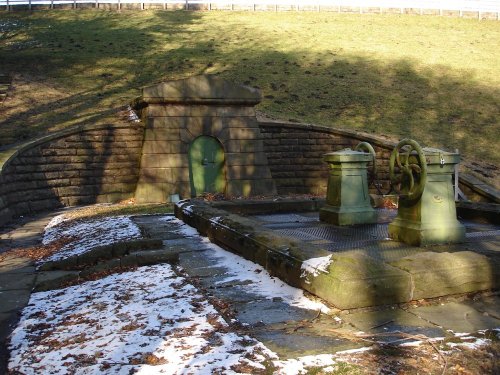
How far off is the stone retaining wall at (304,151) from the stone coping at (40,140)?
471 centimetres

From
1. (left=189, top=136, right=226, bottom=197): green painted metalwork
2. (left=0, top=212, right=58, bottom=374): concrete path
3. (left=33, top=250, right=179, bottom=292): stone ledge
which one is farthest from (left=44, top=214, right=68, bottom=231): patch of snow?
(left=33, top=250, right=179, bottom=292): stone ledge

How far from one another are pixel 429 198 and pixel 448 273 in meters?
2.29

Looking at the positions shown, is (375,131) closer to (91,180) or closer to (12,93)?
(91,180)

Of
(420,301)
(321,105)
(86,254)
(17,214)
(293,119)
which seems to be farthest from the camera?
(321,105)

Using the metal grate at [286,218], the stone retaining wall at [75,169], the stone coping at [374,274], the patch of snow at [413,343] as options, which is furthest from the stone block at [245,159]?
the patch of snow at [413,343]

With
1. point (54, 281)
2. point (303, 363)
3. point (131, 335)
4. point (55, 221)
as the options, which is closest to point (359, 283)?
point (303, 363)

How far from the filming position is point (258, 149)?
658 inches

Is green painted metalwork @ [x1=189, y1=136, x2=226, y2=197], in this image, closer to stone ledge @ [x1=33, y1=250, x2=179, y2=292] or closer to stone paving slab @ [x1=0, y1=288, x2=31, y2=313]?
stone ledge @ [x1=33, y1=250, x2=179, y2=292]

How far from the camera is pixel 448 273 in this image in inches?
190

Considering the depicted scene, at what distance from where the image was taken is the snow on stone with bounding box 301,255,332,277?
4.71 metres

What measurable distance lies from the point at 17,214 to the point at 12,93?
929cm

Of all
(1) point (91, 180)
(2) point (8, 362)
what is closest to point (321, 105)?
(1) point (91, 180)

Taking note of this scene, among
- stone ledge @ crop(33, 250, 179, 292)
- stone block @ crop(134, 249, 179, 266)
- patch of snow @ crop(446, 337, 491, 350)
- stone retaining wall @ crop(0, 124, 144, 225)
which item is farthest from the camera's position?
stone retaining wall @ crop(0, 124, 144, 225)

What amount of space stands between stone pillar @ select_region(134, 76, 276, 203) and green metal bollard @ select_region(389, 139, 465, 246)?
9.36 metres
